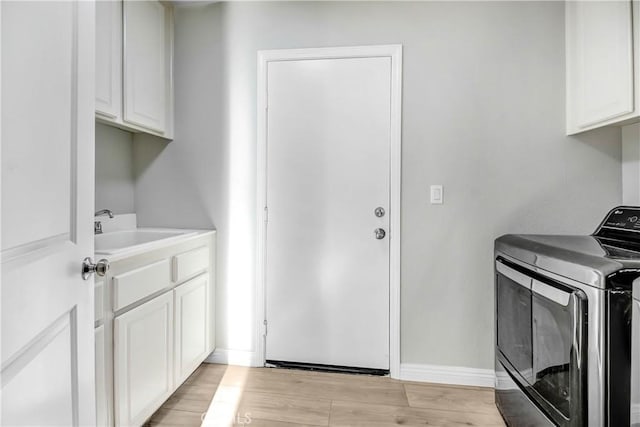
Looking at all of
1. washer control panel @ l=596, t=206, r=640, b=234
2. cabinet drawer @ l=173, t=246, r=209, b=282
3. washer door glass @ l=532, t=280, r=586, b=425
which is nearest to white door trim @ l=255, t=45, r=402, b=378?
cabinet drawer @ l=173, t=246, r=209, b=282

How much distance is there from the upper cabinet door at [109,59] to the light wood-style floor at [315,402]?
1.62m

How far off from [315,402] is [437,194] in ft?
4.63

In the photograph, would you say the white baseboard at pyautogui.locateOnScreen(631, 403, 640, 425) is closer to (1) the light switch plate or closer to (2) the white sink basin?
(1) the light switch plate

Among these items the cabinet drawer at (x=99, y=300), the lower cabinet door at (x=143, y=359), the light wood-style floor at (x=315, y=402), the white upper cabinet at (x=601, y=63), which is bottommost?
the light wood-style floor at (x=315, y=402)

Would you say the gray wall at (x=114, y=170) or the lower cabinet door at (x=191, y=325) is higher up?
the gray wall at (x=114, y=170)

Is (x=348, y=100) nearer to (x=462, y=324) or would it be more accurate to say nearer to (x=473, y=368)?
(x=462, y=324)

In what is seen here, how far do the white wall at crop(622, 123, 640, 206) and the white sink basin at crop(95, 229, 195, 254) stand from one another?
2583 millimetres

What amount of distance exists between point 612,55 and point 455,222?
112cm

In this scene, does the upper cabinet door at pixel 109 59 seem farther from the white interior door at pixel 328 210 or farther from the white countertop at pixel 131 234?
the white interior door at pixel 328 210

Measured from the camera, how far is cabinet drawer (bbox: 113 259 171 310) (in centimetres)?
149

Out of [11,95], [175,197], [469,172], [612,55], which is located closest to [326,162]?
[469,172]

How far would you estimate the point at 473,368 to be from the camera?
7.29 feet

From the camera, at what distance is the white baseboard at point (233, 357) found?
2.42m

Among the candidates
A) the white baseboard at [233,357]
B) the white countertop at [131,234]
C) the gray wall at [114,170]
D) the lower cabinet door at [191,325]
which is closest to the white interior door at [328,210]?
the white baseboard at [233,357]
